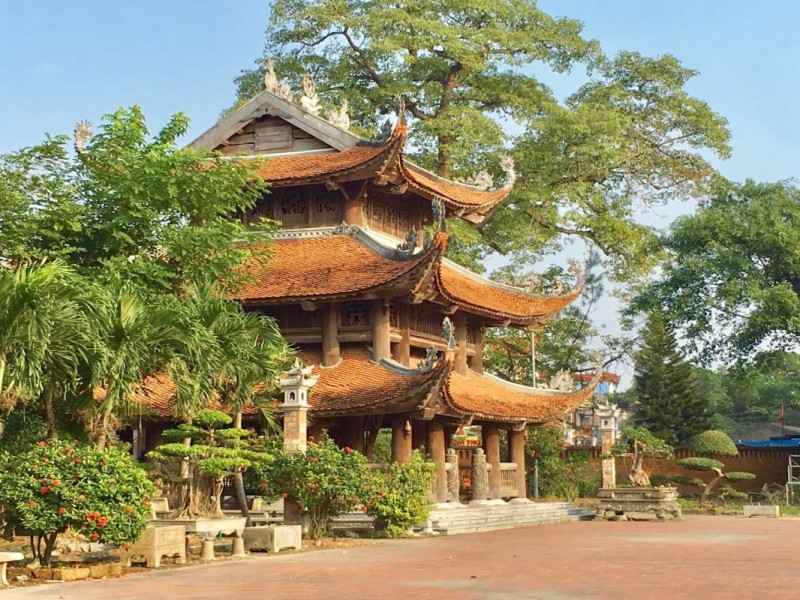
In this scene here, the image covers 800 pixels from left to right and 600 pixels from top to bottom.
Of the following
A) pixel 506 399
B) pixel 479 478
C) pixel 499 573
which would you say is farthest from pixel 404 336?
pixel 499 573

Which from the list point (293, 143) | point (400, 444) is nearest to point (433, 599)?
point (400, 444)

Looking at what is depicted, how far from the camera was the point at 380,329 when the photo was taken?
26.5m

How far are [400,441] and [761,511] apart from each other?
45.6 ft

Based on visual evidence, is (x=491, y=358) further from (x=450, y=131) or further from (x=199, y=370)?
(x=199, y=370)

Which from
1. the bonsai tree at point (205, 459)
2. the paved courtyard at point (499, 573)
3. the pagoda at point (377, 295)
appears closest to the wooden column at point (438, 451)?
the pagoda at point (377, 295)

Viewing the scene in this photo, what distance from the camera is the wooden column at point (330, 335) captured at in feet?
87.3

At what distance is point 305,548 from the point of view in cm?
1994

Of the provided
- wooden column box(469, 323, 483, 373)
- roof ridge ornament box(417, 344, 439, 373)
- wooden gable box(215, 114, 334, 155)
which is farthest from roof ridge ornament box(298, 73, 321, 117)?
roof ridge ornament box(417, 344, 439, 373)

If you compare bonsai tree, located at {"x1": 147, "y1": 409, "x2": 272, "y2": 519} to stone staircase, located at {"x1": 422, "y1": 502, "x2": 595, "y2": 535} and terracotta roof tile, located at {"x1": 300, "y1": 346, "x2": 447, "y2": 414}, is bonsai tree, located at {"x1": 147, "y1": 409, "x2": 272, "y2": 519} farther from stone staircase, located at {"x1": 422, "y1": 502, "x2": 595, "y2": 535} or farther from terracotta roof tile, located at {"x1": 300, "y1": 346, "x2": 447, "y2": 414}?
stone staircase, located at {"x1": 422, "y1": 502, "x2": 595, "y2": 535}

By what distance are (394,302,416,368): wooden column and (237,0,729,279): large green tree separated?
1077cm

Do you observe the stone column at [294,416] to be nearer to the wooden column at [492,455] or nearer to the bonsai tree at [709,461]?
the wooden column at [492,455]

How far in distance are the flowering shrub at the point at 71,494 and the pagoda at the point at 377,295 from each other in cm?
919

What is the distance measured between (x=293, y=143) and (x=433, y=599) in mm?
19998

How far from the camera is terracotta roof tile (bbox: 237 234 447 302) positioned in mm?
25594
